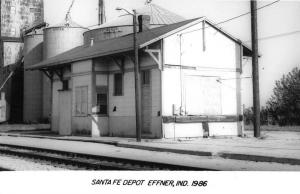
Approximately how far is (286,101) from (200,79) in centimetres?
1007

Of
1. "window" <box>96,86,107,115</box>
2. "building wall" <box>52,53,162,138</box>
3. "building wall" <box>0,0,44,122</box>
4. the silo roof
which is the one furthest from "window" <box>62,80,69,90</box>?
"building wall" <box>0,0,44,122</box>

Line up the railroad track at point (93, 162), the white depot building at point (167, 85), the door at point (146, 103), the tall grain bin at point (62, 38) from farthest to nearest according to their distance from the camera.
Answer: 1. the tall grain bin at point (62, 38)
2. the door at point (146, 103)
3. the white depot building at point (167, 85)
4. the railroad track at point (93, 162)

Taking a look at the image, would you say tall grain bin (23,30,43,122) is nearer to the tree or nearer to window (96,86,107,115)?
window (96,86,107,115)

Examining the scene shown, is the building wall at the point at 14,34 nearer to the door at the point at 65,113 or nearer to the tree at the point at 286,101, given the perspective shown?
the door at the point at 65,113

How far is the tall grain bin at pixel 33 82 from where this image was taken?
4478cm

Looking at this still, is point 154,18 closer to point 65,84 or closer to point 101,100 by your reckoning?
point 65,84

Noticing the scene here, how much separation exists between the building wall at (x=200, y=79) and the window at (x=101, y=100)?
15.1 feet

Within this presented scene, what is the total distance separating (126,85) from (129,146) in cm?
498

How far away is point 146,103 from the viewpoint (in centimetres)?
2106

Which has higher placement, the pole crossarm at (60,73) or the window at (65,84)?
the pole crossarm at (60,73)

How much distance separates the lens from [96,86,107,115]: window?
23.2 metres

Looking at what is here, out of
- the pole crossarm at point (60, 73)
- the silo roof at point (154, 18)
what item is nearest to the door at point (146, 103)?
the pole crossarm at point (60, 73)
